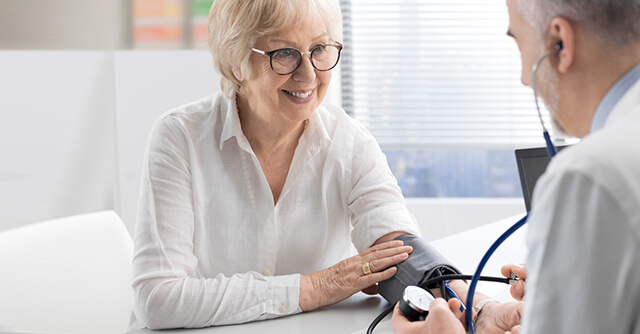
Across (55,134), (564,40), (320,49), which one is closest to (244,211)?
(320,49)

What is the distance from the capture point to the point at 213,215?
1.37 m

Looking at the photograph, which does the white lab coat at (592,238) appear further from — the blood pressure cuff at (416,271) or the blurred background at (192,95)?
the blurred background at (192,95)

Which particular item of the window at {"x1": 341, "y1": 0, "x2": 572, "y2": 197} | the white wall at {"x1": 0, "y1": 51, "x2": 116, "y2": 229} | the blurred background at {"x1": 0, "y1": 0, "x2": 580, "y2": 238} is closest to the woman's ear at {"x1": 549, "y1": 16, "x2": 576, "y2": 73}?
the blurred background at {"x1": 0, "y1": 0, "x2": 580, "y2": 238}

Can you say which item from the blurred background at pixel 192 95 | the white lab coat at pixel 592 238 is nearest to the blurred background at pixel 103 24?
the blurred background at pixel 192 95

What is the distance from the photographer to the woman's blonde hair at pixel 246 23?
130cm

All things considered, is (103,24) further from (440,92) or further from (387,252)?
(387,252)

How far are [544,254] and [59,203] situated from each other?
2825 mm

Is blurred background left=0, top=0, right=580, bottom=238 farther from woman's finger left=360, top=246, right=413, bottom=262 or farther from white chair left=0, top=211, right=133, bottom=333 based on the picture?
white chair left=0, top=211, right=133, bottom=333

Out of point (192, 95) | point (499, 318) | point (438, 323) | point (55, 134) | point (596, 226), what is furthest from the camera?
point (192, 95)

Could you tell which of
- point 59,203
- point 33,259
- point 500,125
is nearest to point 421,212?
point 500,125

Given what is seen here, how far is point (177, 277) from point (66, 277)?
576 millimetres

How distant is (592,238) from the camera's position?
A: 1.50 ft

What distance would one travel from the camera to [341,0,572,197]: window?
3.84 meters

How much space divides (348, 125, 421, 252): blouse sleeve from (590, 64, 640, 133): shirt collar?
741mm
